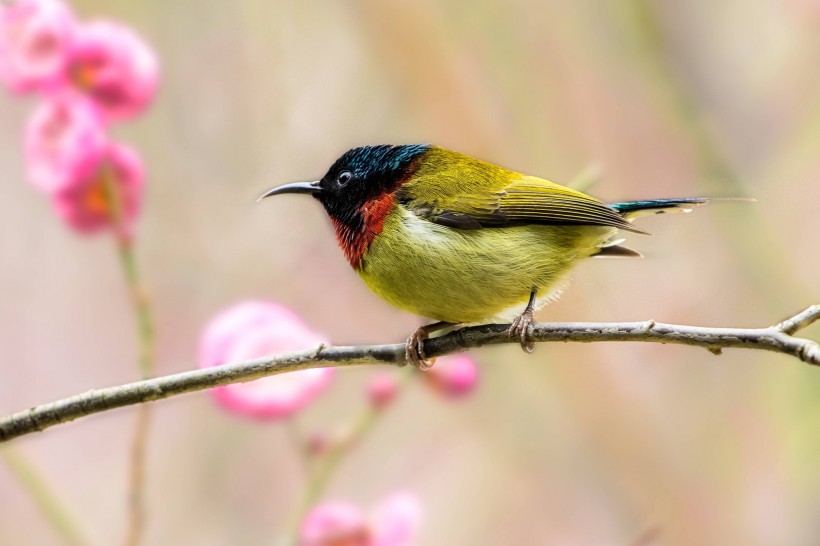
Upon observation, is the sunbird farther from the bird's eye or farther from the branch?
the branch

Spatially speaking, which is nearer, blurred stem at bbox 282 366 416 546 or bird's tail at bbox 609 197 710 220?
blurred stem at bbox 282 366 416 546

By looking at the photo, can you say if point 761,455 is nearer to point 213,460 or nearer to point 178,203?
point 213,460

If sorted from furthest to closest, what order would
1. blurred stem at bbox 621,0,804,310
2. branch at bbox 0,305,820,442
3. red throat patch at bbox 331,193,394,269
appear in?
blurred stem at bbox 621,0,804,310 < red throat patch at bbox 331,193,394,269 < branch at bbox 0,305,820,442

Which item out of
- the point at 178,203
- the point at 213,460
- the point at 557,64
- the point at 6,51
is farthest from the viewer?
the point at 557,64

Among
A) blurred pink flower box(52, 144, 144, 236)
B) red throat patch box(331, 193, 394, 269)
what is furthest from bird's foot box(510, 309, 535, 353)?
blurred pink flower box(52, 144, 144, 236)

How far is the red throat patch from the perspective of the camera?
186 centimetres

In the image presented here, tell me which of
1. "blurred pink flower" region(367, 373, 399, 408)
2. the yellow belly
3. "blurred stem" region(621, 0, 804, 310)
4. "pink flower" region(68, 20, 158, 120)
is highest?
"blurred stem" region(621, 0, 804, 310)

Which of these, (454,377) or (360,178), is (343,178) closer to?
(360,178)

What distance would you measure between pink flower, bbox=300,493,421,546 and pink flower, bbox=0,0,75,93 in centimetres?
92

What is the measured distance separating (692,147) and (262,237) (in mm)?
1435

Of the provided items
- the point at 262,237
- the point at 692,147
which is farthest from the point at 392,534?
the point at 692,147

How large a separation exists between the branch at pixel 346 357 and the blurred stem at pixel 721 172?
55.7 inches

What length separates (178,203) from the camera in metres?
3.01

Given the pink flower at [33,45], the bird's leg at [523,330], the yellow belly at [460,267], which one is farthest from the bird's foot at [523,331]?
the pink flower at [33,45]
